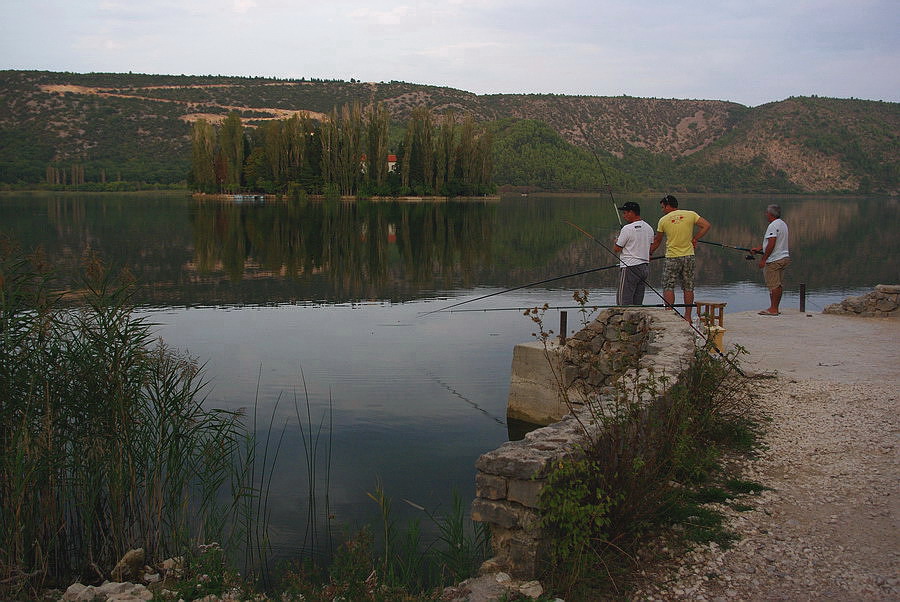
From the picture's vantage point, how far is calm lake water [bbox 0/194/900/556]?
23.2 feet

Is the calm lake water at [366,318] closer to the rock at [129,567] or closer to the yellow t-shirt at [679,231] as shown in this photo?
the rock at [129,567]

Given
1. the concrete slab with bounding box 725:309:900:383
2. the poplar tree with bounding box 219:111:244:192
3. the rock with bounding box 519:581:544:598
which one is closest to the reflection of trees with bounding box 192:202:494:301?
the concrete slab with bounding box 725:309:900:383

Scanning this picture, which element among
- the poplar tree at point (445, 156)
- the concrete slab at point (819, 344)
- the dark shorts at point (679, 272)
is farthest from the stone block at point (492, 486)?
the poplar tree at point (445, 156)

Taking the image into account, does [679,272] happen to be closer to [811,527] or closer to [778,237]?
[778,237]

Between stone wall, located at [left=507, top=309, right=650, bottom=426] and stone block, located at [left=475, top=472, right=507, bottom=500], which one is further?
stone wall, located at [left=507, top=309, right=650, bottom=426]

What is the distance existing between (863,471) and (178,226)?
119 ft

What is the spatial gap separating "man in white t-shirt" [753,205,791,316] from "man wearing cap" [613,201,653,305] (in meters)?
3.16

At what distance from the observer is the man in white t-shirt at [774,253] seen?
1225 centimetres

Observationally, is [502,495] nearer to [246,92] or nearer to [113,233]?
[113,233]

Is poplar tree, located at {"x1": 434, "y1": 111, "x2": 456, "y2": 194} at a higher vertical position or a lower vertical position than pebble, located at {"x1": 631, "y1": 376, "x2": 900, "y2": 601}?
higher

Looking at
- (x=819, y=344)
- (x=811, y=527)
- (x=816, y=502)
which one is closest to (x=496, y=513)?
(x=811, y=527)

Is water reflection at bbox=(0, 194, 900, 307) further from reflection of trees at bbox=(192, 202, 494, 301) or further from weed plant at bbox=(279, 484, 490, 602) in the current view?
weed plant at bbox=(279, 484, 490, 602)

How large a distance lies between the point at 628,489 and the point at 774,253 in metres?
9.22

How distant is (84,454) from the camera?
18.2 feet
